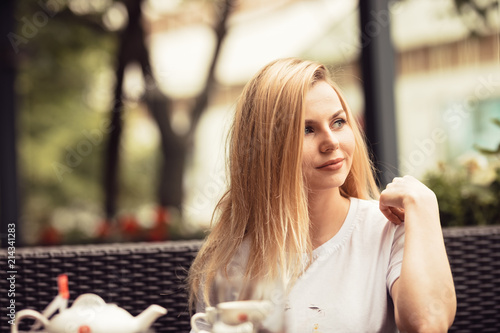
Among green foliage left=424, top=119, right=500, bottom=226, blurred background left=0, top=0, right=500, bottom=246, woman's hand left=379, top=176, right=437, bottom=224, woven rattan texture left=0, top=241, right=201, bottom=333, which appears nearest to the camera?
woman's hand left=379, top=176, right=437, bottom=224

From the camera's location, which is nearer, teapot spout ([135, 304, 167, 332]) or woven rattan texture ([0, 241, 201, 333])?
teapot spout ([135, 304, 167, 332])

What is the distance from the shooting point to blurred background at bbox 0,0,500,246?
9.71ft

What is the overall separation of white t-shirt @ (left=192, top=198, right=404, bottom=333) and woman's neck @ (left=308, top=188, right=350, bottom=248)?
3 centimetres

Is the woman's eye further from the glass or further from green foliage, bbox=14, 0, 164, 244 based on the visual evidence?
green foliage, bbox=14, 0, 164, 244

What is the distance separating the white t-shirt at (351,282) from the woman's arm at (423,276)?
0.08 m

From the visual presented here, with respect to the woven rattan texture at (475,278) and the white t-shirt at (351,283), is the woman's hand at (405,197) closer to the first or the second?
the white t-shirt at (351,283)

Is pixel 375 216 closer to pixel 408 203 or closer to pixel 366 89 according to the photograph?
pixel 408 203

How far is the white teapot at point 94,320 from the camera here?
117 cm

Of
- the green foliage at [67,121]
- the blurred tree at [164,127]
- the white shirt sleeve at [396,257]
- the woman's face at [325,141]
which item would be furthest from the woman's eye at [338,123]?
the blurred tree at [164,127]

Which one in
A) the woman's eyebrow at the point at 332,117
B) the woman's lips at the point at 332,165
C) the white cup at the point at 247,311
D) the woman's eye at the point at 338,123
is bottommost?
the white cup at the point at 247,311

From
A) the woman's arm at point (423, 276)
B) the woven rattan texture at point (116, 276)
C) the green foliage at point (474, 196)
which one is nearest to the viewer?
the woman's arm at point (423, 276)

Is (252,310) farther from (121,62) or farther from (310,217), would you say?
(121,62)

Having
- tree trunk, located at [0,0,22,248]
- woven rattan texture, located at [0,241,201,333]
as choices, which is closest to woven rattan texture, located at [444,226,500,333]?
woven rattan texture, located at [0,241,201,333]

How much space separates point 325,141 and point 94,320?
0.66 m
